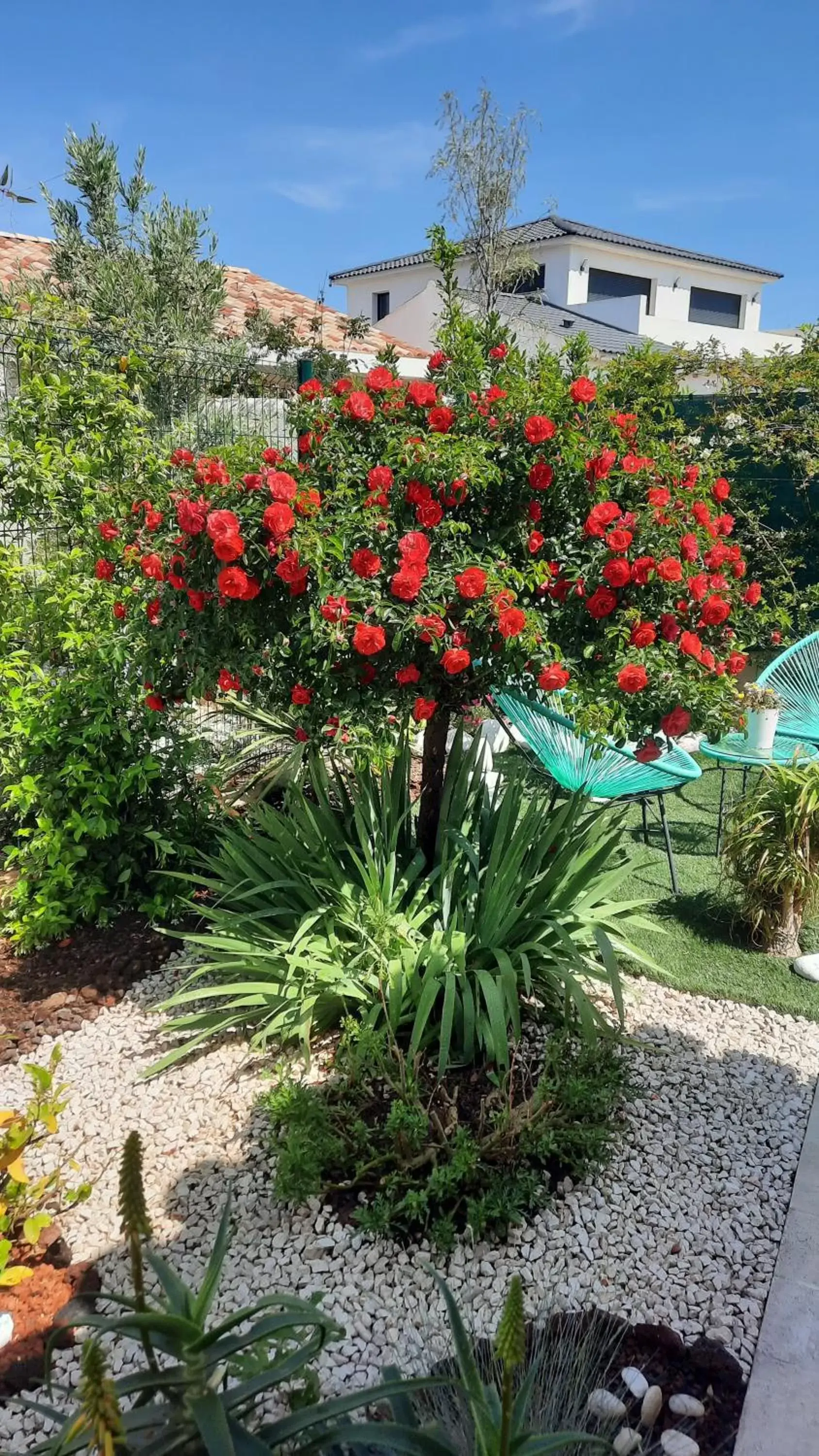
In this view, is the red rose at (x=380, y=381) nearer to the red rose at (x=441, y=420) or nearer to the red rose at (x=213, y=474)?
the red rose at (x=441, y=420)

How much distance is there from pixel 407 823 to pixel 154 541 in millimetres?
1344

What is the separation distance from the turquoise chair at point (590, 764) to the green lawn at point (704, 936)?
12 cm

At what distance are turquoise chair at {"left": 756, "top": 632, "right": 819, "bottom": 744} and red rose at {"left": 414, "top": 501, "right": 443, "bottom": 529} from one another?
343 cm

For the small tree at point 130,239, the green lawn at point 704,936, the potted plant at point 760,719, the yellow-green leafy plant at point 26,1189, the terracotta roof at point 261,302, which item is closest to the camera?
the yellow-green leafy plant at point 26,1189

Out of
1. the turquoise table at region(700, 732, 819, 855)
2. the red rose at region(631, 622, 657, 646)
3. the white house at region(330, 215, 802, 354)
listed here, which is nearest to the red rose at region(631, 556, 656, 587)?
the red rose at region(631, 622, 657, 646)

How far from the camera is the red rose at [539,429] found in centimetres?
264

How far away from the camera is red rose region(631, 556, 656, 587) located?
2.62 metres

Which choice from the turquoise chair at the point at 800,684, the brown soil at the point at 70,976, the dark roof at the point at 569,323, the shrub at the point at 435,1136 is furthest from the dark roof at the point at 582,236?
the shrub at the point at 435,1136

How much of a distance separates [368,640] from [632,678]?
714mm

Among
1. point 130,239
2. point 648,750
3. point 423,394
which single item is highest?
point 130,239

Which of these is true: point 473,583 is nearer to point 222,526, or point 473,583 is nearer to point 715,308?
point 222,526

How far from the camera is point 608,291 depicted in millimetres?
26516

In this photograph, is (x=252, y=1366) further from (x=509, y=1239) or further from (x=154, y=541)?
(x=154, y=541)

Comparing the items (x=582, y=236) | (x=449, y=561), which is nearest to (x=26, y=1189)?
(x=449, y=561)
